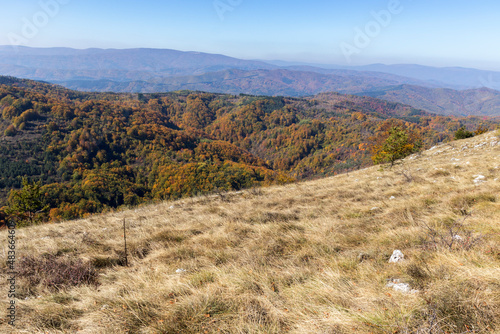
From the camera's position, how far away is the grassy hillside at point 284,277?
230cm

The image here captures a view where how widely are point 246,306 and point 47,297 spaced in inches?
115

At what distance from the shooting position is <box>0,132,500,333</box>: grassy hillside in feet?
7.54

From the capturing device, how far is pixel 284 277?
3406mm

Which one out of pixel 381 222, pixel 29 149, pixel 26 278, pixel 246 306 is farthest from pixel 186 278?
pixel 29 149

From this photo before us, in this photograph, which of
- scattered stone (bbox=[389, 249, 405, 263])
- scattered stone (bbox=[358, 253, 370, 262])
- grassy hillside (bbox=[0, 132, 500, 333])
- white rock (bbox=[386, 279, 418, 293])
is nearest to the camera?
grassy hillside (bbox=[0, 132, 500, 333])

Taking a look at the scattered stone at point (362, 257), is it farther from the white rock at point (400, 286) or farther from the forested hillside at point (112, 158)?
the forested hillside at point (112, 158)

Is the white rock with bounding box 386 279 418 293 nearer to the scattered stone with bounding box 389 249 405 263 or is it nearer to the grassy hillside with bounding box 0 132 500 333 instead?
the grassy hillside with bounding box 0 132 500 333

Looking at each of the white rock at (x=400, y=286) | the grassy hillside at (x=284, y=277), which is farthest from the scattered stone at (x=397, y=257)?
the white rock at (x=400, y=286)

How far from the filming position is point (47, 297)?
10.5 feet

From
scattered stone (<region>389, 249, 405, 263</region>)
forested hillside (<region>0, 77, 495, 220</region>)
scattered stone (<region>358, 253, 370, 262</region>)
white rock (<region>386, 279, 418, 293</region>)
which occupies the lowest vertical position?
forested hillside (<region>0, 77, 495, 220</region>)

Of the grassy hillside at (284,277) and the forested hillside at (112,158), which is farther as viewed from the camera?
the forested hillside at (112,158)

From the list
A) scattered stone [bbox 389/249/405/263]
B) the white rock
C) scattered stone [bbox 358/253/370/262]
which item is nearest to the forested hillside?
scattered stone [bbox 358/253/370/262]

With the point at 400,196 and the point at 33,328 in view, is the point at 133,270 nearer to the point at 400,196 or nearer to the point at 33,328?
the point at 33,328

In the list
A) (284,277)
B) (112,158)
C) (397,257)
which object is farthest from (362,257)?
(112,158)
